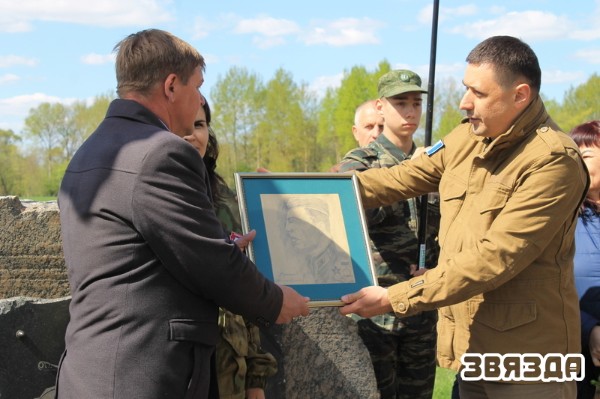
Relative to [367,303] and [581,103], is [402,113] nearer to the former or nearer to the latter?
[367,303]

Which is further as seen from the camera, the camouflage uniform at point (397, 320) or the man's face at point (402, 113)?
the man's face at point (402, 113)

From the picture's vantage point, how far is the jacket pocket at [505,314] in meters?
3.52

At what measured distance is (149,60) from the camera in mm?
2846

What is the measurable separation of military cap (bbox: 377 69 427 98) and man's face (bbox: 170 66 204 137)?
2.58 m

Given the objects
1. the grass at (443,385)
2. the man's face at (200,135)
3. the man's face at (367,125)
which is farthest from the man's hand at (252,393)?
the grass at (443,385)

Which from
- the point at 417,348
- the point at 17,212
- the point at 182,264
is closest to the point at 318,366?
the point at 417,348

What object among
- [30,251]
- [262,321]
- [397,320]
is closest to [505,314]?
[262,321]

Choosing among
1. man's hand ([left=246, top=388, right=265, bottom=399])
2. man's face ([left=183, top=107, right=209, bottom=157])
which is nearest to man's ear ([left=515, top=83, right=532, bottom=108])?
man's face ([left=183, top=107, right=209, bottom=157])

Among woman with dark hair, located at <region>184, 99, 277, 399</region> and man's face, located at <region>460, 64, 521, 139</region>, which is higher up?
man's face, located at <region>460, 64, 521, 139</region>

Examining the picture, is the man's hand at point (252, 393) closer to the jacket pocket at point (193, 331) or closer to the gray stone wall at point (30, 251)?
the jacket pocket at point (193, 331)

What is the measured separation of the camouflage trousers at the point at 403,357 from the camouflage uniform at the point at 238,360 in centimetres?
147

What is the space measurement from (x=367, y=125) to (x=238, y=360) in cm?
368

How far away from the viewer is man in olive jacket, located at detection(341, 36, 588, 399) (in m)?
3.46

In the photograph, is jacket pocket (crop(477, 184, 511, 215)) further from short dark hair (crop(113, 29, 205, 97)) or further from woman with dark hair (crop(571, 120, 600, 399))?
short dark hair (crop(113, 29, 205, 97))
